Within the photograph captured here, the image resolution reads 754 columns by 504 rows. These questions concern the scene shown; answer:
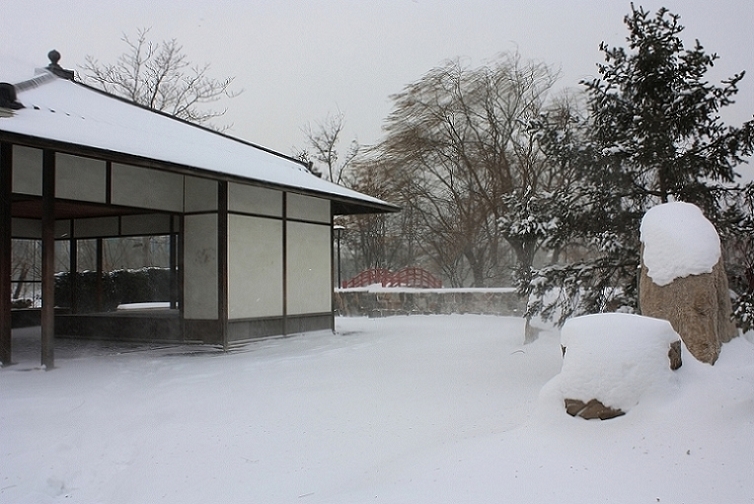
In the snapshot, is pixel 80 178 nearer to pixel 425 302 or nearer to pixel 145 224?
pixel 145 224

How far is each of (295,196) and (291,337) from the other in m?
2.52

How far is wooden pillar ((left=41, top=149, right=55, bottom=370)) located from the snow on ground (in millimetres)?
388

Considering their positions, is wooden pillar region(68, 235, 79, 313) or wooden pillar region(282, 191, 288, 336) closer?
wooden pillar region(282, 191, 288, 336)

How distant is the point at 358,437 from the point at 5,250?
206 inches

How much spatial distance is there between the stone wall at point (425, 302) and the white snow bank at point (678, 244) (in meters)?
8.33

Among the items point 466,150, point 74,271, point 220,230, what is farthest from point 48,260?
point 466,150

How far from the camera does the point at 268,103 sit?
20.8 meters

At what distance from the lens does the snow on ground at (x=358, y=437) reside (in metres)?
3.56

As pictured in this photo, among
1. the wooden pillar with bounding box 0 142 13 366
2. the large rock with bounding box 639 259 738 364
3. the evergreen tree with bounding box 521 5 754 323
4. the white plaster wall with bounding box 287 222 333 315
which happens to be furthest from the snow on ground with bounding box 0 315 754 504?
the white plaster wall with bounding box 287 222 333 315

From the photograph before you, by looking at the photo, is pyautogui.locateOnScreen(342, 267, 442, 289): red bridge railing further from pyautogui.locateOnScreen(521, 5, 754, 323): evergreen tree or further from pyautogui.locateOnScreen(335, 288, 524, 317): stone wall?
pyautogui.locateOnScreen(521, 5, 754, 323): evergreen tree

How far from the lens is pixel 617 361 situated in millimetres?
4137

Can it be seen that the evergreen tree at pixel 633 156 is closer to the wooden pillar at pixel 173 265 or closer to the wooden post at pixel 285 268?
the wooden post at pixel 285 268

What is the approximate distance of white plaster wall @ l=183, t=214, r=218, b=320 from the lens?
31.2 feet

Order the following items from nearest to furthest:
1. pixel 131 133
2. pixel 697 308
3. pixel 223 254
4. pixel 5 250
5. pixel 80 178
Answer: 1. pixel 697 308
2. pixel 5 250
3. pixel 80 178
4. pixel 131 133
5. pixel 223 254
